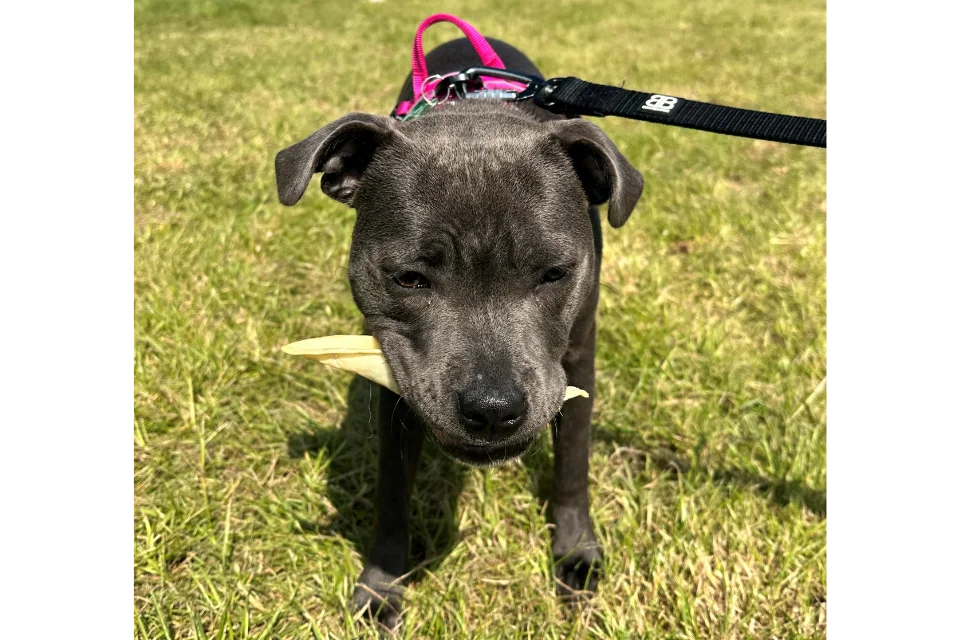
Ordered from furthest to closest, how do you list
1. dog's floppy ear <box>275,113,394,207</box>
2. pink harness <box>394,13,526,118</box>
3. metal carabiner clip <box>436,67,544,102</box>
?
1. pink harness <box>394,13,526,118</box>
2. metal carabiner clip <box>436,67,544,102</box>
3. dog's floppy ear <box>275,113,394,207</box>

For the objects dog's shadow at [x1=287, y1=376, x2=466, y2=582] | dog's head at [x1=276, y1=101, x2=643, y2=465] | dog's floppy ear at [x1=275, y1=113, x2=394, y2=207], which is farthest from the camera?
dog's shadow at [x1=287, y1=376, x2=466, y2=582]

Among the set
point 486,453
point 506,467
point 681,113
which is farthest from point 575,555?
point 681,113

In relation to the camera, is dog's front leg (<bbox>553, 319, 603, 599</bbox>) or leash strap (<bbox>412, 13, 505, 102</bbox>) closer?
dog's front leg (<bbox>553, 319, 603, 599</bbox>)

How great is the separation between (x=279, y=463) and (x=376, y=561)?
0.87 metres

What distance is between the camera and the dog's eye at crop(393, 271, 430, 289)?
8.50 feet

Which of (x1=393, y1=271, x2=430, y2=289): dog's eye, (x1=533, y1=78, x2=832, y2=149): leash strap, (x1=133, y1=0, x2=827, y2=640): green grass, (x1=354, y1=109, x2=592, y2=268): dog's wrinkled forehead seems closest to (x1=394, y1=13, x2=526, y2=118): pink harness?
(x1=533, y1=78, x2=832, y2=149): leash strap

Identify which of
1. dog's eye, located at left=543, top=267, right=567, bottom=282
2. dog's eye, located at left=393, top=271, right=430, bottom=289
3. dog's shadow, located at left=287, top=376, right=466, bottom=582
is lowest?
dog's shadow, located at left=287, top=376, right=466, bottom=582

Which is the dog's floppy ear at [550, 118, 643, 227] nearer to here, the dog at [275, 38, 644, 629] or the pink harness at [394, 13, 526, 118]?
the dog at [275, 38, 644, 629]

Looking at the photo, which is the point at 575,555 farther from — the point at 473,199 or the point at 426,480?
the point at 473,199

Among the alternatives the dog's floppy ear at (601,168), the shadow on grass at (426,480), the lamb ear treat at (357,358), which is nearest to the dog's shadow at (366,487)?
the shadow on grass at (426,480)

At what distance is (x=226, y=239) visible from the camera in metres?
5.39

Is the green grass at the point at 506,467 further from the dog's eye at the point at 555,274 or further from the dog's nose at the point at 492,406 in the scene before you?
the dog's eye at the point at 555,274

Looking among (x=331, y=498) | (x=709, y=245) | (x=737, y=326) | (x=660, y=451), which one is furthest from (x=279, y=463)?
(x=709, y=245)

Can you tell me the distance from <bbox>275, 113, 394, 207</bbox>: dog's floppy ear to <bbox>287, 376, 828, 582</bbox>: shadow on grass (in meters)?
0.93
